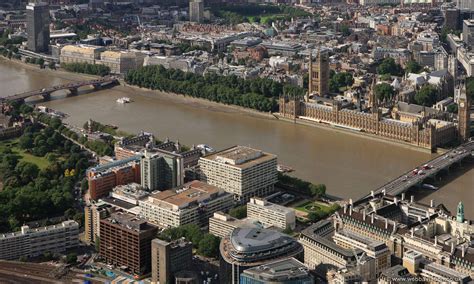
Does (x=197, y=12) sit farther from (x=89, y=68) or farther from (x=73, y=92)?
(x=73, y=92)

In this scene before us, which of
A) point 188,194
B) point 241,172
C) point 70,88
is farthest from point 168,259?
point 70,88

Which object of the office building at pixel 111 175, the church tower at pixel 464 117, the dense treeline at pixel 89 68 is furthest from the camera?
the dense treeline at pixel 89 68

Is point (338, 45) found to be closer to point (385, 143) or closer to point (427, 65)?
point (427, 65)

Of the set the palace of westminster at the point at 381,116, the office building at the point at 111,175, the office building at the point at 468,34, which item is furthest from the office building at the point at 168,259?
the office building at the point at 468,34

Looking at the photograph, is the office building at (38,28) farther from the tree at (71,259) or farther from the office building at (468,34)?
the tree at (71,259)

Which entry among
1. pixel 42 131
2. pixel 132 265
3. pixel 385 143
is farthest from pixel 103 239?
pixel 385 143
